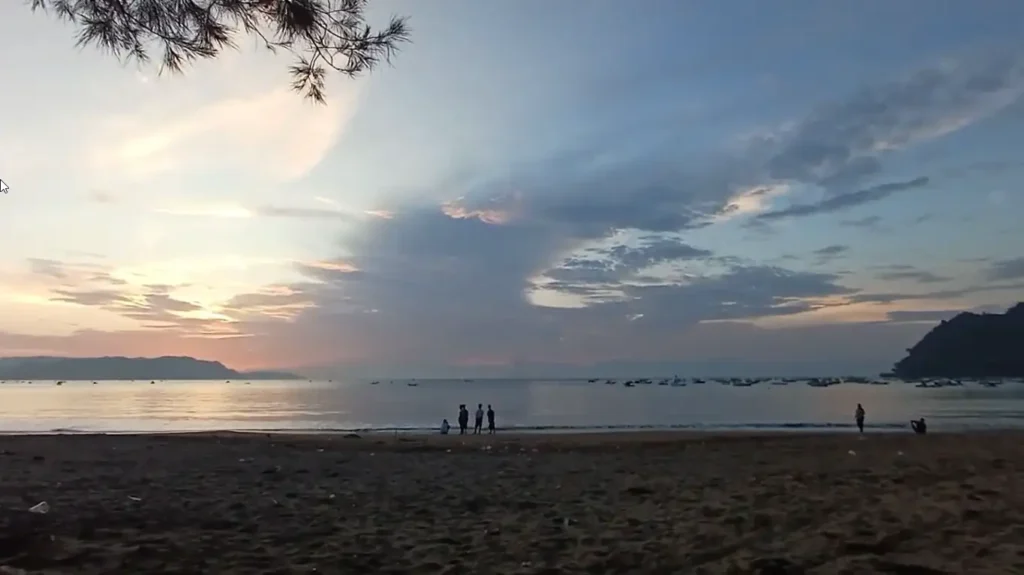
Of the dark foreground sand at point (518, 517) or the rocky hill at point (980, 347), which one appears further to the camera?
the rocky hill at point (980, 347)

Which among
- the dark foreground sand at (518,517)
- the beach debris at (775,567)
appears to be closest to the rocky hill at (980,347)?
the dark foreground sand at (518,517)

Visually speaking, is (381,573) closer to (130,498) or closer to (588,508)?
(588,508)

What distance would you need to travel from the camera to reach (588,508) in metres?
9.50

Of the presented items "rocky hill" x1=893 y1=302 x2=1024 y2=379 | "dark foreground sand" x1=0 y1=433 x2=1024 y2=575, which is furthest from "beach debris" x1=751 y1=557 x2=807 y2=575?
"rocky hill" x1=893 y1=302 x2=1024 y2=379

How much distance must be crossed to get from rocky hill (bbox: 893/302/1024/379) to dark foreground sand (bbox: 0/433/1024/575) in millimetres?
180917

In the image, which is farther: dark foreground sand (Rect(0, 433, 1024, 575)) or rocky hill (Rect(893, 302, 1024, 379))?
rocky hill (Rect(893, 302, 1024, 379))

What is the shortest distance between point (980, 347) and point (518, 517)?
Answer: 196 m

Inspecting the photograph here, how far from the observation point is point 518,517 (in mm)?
8930

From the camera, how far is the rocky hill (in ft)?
550

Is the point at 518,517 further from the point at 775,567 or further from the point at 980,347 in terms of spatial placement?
the point at 980,347

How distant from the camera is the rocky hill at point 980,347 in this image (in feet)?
550

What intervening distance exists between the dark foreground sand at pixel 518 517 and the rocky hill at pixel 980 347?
180917 millimetres

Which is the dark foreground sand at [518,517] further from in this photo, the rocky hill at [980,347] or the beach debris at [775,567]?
the rocky hill at [980,347]

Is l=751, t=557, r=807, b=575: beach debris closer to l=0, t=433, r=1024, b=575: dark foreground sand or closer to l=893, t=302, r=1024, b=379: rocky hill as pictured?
l=0, t=433, r=1024, b=575: dark foreground sand
